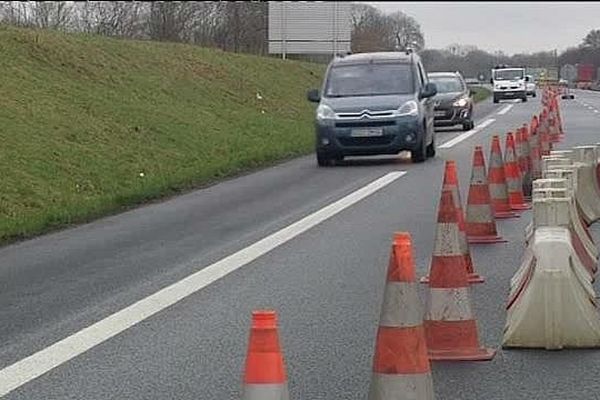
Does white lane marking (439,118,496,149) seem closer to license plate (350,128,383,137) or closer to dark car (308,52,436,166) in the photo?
dark car (308,52,436,166)

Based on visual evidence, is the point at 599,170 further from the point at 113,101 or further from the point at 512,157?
the point at 113,101

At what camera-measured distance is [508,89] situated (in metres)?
71.2

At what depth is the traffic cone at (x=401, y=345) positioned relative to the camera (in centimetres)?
598

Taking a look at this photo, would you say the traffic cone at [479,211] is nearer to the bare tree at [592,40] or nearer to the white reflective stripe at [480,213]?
the white reflective stripe at [480,213]

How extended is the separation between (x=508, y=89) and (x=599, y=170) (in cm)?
5680

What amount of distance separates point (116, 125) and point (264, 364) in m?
20.6

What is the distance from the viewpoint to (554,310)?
7762mm

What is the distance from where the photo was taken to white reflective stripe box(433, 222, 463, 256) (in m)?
7.82

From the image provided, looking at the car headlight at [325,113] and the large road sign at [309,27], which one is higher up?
the large road sign at [309,27]

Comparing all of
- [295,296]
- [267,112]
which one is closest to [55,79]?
[267,112]

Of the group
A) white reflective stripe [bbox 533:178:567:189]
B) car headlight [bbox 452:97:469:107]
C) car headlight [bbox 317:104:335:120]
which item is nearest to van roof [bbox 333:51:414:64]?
car headlight [bbox 317:104:335:120]

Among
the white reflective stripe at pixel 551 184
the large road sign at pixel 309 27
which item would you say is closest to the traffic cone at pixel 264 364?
the white reflective stripe at pixel 551 184

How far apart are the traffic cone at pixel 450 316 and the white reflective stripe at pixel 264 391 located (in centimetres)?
243

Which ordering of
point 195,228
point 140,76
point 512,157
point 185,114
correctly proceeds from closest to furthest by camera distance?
point 195,228 → point 512,157 → point 185,114 → point 140,76
